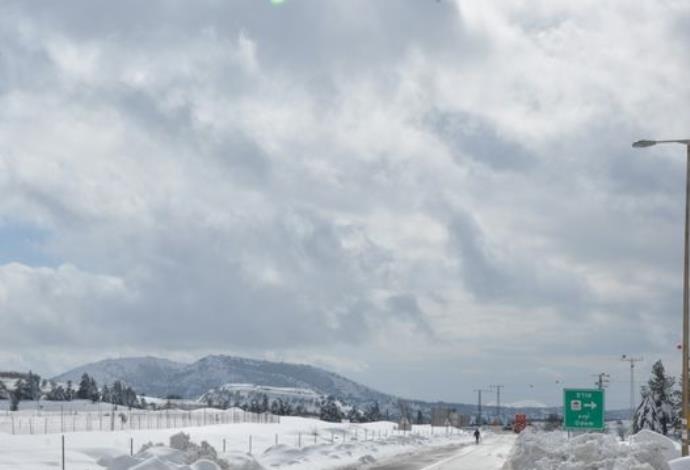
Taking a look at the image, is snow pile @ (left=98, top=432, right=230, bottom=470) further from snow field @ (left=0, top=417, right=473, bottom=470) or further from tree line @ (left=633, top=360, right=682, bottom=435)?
tree line @ (left=633, top=360, right=682, bottom=435)

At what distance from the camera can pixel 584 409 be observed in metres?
32.1

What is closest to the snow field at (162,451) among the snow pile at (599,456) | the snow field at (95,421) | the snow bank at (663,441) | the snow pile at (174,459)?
the snow pile at (174,459)

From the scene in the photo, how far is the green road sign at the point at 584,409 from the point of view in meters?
31.9

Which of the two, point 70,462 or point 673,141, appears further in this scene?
point 70,462

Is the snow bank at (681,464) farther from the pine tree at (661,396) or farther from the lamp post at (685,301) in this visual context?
the pine tree at (661,396)

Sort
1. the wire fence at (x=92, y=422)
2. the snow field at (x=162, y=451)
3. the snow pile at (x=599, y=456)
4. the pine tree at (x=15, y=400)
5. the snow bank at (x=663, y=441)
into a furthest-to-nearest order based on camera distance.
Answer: the pine tree at (x=15, y=400)
the wire fence at (x=92, y=422)
the snow field at (x=162, y=451)
the snow bank at (x=663, y=441)
the snow pile at (x=599, y=456)

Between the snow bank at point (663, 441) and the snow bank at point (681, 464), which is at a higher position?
the snow bank at point (681, 464)

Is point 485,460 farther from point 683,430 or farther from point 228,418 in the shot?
point 228,418

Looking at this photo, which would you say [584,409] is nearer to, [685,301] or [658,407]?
[685,301]

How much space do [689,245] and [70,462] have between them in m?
23.5

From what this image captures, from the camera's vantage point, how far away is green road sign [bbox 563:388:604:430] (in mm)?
31891

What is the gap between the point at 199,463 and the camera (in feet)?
96.6

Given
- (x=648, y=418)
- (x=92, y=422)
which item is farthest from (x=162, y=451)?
(x=648, y=418)

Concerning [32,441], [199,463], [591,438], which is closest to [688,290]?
[591,438]
